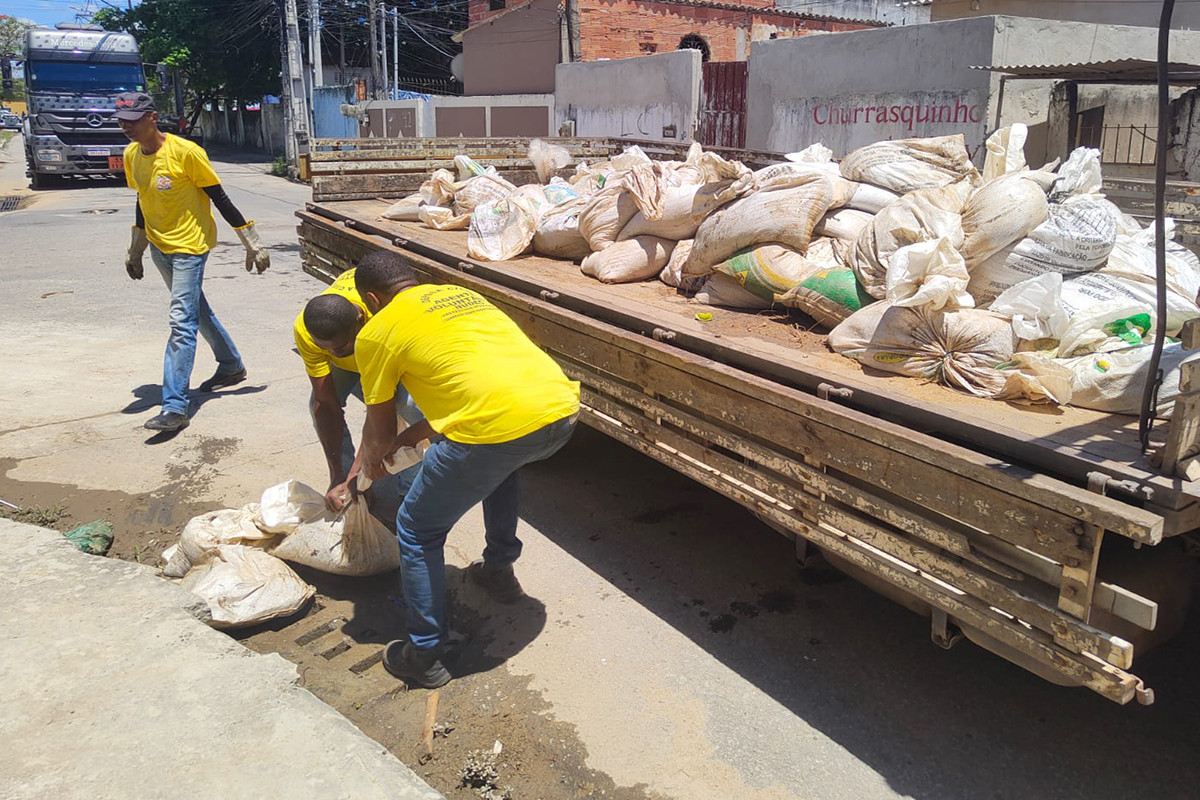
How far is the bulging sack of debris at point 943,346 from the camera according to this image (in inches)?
98.0

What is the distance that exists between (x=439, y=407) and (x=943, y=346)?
145 centimetres

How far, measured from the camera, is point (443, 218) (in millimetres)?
5406

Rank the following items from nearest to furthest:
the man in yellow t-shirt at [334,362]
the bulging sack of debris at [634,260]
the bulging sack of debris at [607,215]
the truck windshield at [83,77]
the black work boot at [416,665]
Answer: the black work boot at [416,665] → the man in yellow t-shirt at [334,362] → the bulging sack of debris at [634,260] → the bulging sack of debris at [607,215] → the truck windshield at [83,77]

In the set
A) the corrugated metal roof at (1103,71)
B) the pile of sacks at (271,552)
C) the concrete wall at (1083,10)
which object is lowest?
the pile of sacks at (271,552)

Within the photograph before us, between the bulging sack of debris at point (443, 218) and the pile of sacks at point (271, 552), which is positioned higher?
the bulging sack of debris at point (443, 218)

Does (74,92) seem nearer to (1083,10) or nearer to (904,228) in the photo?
(1083,10)

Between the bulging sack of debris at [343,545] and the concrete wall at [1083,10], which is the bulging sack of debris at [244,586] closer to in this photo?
the bulging sack of debris at [343,545]

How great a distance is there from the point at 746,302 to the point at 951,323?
1.01 metres

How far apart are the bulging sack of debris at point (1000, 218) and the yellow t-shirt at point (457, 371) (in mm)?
1346

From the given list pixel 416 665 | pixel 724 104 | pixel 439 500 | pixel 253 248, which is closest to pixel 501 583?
pixel 416 665

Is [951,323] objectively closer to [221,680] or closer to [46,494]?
[221,680]

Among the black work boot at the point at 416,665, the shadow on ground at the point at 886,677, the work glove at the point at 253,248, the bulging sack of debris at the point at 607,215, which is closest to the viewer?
the shadow on ground at the point at 886,677

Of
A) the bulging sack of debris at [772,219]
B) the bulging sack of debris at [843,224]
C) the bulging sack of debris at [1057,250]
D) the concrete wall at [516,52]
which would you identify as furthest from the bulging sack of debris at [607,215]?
the concrete wall at [516,52]

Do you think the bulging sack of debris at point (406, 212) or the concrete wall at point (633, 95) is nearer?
the bulging sack of debris at point (406, 212)
